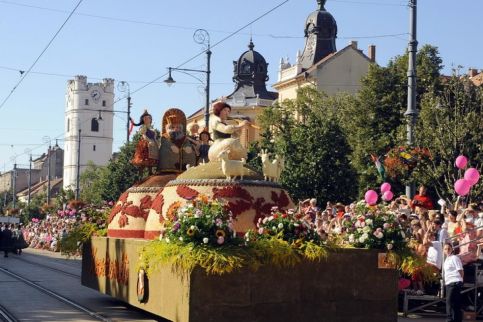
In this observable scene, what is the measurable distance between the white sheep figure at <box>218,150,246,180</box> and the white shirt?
13.3ft

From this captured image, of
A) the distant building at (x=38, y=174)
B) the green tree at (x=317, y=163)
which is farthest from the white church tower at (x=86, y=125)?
the green tree at (x=317, y=163)

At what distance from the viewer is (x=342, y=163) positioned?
1468 inches

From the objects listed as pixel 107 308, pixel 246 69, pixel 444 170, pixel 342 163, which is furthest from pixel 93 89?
pixel 107 308

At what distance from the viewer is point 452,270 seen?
1436cm

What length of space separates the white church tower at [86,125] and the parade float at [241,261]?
11555cm

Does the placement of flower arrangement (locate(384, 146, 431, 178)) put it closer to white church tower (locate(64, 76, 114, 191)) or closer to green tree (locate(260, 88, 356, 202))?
green tree (locate(260, 88, 356, 202))

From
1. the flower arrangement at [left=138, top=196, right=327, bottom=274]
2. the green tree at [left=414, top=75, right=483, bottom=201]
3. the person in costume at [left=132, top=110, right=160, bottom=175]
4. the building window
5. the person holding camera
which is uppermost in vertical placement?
the building window

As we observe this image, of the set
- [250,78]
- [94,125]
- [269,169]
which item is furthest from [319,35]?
[269,169]

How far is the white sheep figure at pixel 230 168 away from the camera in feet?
41.3

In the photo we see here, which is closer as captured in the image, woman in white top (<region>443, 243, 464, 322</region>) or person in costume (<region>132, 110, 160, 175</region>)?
woman in white top (<region>443, 243, 464, 322</region>)

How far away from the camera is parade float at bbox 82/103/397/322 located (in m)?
Answer: 10.6

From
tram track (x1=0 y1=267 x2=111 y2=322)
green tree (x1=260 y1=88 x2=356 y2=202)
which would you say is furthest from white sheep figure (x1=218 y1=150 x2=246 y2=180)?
green tree (x1=260 y1=88 x2=356 y2=202)

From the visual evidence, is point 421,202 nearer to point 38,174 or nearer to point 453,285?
point 453,285

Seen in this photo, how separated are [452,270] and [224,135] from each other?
430 cm
